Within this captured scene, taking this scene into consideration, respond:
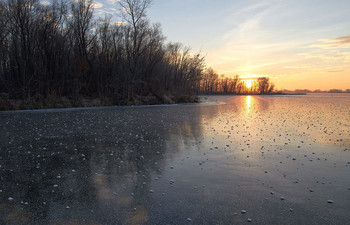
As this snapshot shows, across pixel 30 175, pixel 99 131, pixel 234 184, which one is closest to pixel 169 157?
pixel 234 184

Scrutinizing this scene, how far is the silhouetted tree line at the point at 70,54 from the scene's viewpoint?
86.6 feet

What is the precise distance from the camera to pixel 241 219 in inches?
137

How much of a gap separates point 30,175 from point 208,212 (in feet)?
13.3

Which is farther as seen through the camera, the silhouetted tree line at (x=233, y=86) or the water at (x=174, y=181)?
the silhouetted tree line at (x=233, y=86)

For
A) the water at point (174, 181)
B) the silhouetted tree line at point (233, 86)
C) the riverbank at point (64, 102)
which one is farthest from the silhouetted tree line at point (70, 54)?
the silhouetted tree line at point (233, 86)

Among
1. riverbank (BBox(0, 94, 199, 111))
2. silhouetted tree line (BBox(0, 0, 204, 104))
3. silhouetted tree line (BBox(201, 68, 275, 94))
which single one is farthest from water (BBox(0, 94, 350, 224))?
silhouetted tree line (BBox(201, 68, 275, 94))

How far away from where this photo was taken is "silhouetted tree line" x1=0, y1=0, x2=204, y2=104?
26391mm

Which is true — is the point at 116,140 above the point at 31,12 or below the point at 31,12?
below

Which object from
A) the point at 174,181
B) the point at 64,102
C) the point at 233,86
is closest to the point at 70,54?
the point at 64,102

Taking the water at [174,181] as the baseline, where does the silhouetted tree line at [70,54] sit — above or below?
above

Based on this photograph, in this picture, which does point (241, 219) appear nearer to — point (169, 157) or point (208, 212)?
point (208, 212)

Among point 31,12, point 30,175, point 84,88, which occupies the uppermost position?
point 31,12

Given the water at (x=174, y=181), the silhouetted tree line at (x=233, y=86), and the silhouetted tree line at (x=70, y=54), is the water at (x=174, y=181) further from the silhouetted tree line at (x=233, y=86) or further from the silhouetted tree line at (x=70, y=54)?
the silhouetted tree line at (x=233, y=86)

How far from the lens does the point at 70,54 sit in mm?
31984
